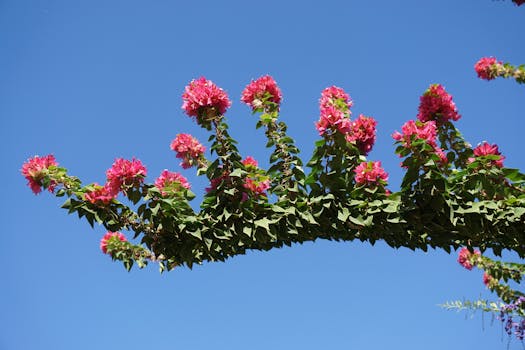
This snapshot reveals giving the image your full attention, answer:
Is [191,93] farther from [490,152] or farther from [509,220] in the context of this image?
[509,220]

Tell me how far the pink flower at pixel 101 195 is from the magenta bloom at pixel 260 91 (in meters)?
1.42

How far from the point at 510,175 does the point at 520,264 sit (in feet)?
12.2

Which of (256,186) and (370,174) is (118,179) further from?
(370,174)

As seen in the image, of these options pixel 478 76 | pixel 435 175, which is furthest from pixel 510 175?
pixel 478 76

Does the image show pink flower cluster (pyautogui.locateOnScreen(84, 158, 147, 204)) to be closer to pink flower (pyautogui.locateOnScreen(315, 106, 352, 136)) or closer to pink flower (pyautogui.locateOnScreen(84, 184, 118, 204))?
pink flower (pyautogui.locateOnScreen(84, 184, 118, 204))

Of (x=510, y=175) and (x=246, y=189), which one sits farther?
(x=246, y=189)

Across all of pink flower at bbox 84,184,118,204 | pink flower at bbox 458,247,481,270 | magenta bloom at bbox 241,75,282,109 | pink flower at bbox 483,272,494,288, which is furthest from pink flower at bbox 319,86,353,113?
pink flower at bbox 483,272,494,288

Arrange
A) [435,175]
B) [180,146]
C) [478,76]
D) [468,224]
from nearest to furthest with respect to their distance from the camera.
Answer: [435,175] → [468,224] → [180,146] → [478,76]

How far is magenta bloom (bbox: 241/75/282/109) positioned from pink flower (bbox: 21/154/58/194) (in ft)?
5.43

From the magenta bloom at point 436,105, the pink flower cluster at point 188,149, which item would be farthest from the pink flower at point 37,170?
the magenta bloom at point 436,105

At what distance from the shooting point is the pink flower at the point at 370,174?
3.85 metres

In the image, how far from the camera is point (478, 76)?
8.02 meters

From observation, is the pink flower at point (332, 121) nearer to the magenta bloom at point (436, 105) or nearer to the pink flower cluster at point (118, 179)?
the magenta bloom at point (436, 105)

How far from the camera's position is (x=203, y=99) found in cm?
398
